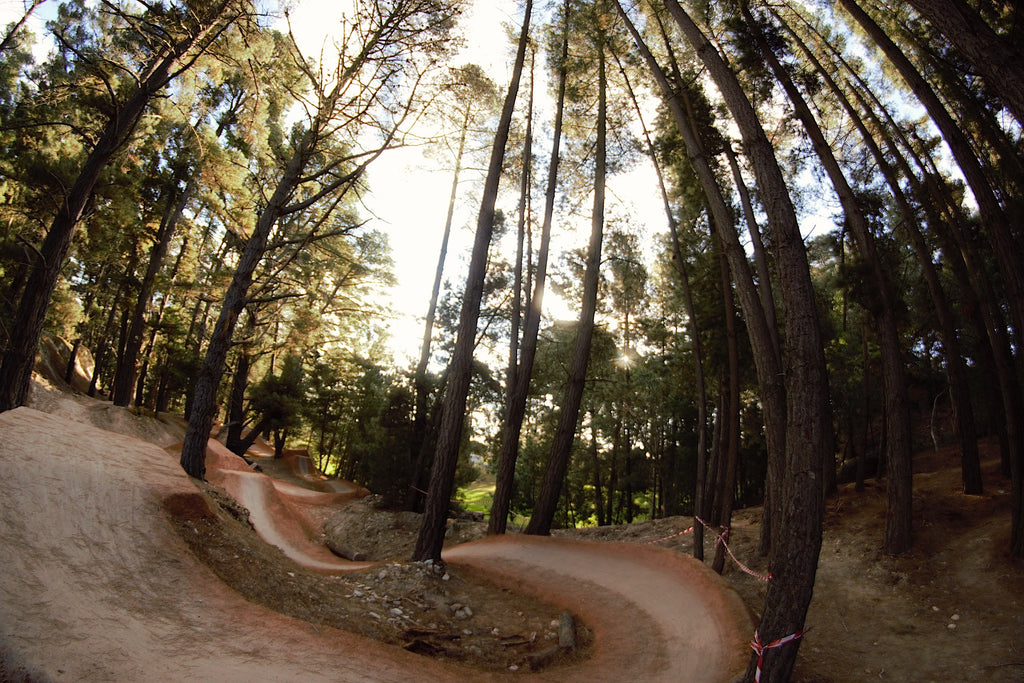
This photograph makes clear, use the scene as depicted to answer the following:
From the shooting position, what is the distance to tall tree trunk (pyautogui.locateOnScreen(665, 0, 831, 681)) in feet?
12.4

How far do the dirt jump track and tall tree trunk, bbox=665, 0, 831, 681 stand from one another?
2.85 feet

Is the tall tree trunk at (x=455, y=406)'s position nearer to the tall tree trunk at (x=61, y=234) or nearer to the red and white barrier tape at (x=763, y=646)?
the red and white barrier tape at (x=763, y=646)

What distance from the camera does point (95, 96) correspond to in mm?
12016

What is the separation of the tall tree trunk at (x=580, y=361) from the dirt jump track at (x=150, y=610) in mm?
3653

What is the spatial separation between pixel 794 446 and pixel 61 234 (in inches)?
410

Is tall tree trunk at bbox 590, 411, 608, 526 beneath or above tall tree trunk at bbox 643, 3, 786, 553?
beneath

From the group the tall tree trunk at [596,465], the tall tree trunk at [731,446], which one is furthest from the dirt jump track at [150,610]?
the tall tree trunk at [596,465]

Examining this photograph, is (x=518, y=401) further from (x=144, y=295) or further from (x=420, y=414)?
(x=144, y=295)

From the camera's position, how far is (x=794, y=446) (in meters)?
4.03

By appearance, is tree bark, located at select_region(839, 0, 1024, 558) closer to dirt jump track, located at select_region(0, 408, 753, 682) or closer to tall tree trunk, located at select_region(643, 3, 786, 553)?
tall tree trunk, located at select_region(643, 3, 786, 553)

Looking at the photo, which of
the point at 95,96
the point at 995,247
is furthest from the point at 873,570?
the point at 95,96

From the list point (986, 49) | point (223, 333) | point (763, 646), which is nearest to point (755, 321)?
point (986, 49)

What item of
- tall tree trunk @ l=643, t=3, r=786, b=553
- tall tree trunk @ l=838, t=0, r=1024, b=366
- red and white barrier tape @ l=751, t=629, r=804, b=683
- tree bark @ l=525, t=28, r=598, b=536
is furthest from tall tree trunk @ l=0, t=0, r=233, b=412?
tall tree trunk @ l=838, t=0, r=1024, b=366

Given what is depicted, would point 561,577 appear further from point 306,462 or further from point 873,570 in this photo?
point 306,462
